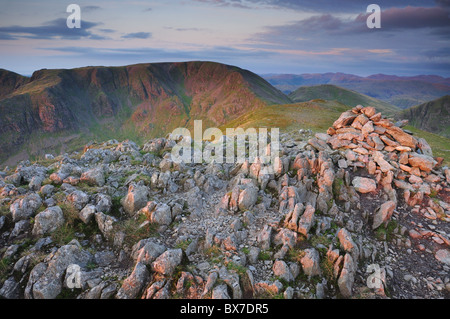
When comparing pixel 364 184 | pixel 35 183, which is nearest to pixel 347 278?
pixel 364 184

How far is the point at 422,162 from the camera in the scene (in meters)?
18.3

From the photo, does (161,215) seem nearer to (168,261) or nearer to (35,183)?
(168,261)

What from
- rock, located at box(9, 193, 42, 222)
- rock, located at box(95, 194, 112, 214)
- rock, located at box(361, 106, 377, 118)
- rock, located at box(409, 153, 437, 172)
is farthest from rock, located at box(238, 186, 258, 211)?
rock, located at box(361, 106, 377, 118)

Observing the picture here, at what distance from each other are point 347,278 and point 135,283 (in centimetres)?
1104

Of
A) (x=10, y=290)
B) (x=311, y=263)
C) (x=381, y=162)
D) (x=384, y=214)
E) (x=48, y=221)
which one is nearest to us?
(x=10, y=290)

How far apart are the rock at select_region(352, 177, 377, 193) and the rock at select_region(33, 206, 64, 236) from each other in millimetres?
21211

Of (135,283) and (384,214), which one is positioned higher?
(384,214)

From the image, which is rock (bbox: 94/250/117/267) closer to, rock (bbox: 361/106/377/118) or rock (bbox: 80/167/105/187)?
rock (bbox: 80/167/105/187)

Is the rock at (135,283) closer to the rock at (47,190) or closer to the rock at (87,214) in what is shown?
the rock at (87,214)

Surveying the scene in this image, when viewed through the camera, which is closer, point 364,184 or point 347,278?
point 347,278

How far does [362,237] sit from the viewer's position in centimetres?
1506

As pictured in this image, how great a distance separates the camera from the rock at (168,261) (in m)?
12.3

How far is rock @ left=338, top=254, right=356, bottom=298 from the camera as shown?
1191cm

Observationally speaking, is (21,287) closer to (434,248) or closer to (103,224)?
(103,224)
